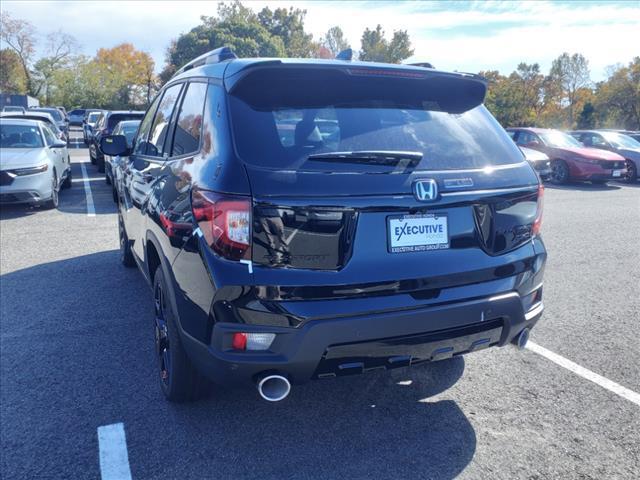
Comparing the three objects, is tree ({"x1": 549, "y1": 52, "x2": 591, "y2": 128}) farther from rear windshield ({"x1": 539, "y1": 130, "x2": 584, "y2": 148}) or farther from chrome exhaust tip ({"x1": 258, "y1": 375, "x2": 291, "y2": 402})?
chrome exhaust tip ({"x1": 258, "y1": 375, "x2": 291, "y2": 402})

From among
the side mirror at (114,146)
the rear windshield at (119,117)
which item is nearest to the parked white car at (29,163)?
the rear windshield at (119,117)

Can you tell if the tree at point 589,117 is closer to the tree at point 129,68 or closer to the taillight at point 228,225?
the tree at point 129,68

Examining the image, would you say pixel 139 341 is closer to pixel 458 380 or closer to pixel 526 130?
pixel 458 380

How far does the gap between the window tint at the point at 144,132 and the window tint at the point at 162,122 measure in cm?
14

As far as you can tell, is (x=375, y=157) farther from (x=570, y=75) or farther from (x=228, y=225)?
(x=570, y=75)

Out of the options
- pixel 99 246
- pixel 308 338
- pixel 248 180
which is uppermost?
pixel 248 180

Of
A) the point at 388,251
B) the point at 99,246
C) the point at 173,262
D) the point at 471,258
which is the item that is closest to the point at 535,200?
the point at 471,258

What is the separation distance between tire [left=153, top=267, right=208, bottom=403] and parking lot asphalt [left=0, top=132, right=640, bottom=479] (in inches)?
5.2

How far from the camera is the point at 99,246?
23.9 feet

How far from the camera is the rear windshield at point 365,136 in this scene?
254cm

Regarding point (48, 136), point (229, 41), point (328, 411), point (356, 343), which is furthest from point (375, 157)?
point (229, 41)

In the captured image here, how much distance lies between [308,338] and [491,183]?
49.3 inches

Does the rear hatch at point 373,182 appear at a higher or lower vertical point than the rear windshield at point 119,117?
higher

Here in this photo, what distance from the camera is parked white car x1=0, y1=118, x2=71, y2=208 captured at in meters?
8.95
